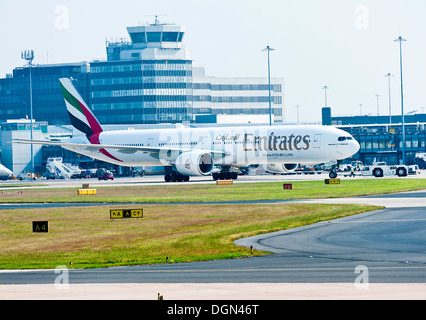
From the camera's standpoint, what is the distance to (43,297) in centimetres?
2108

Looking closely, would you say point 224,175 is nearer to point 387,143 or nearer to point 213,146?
point 213,146

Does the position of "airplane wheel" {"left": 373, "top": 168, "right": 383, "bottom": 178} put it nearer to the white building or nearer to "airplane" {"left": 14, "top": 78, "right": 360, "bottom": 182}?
"airplane" {"left": 14, "top": 78, "right": 360, "bottom": 182}

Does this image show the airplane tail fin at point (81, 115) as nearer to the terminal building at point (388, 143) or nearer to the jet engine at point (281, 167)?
the jet engine at point (281, 167)

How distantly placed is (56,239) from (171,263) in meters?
11.1

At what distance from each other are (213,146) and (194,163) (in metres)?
4.80

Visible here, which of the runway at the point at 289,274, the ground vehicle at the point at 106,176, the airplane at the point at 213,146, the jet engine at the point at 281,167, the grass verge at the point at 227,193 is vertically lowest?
the ground vehicle at the point at 106,176

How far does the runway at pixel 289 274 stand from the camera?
21250 millimetres

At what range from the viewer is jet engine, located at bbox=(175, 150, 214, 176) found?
9219 cm

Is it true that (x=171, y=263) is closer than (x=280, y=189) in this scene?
Yes

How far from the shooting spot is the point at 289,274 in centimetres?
2523

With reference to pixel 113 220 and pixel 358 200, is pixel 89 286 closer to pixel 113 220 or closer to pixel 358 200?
pixel 113 220

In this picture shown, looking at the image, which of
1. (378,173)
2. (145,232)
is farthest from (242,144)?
(145,232)

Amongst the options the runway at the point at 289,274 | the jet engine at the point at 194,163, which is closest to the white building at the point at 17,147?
the jet engine at the point at 194,163
